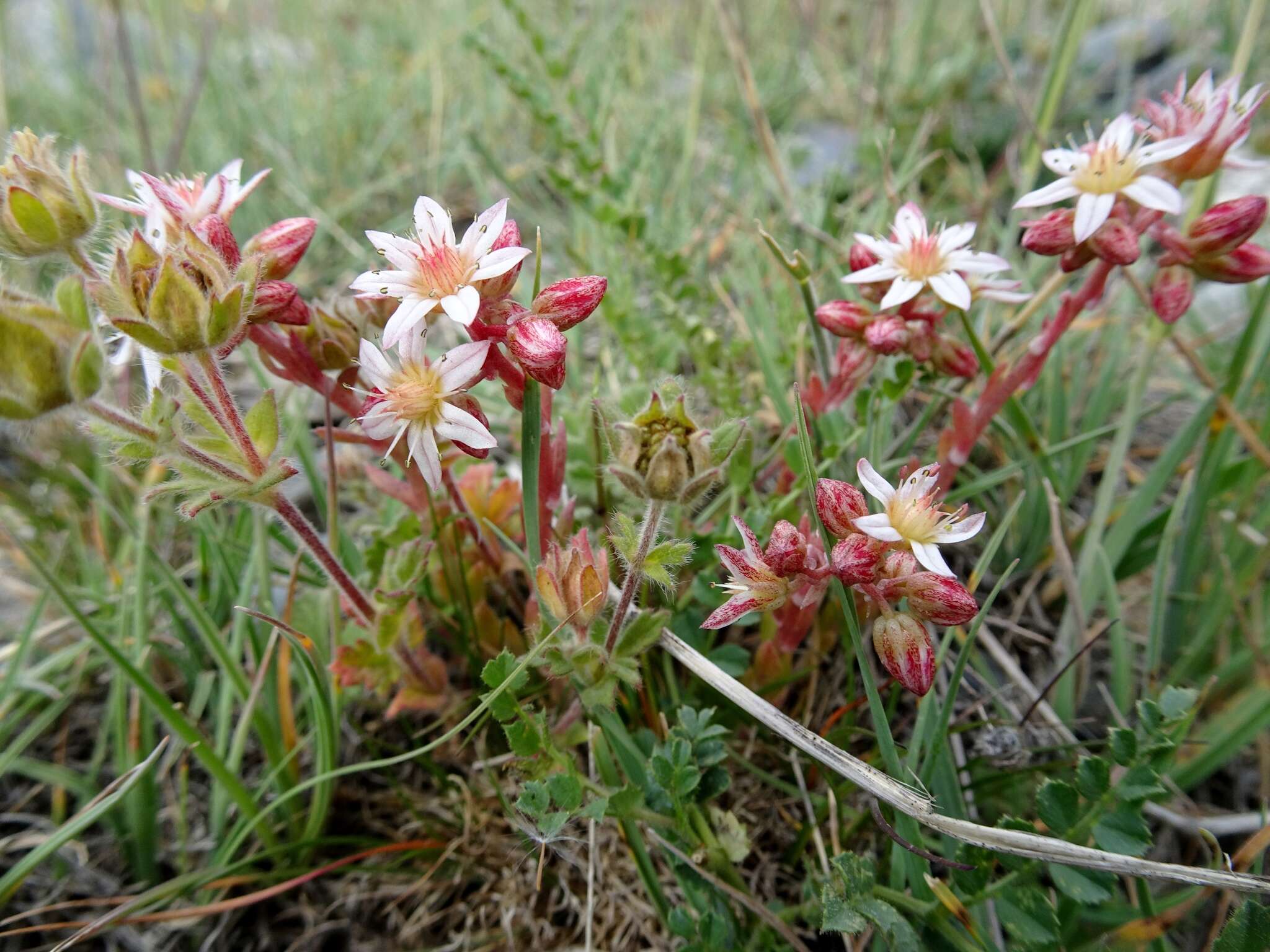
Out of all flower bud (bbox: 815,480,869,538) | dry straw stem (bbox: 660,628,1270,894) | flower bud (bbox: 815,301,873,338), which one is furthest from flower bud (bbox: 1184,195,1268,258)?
dry straw stem (bbox: 660,628,1270,894)

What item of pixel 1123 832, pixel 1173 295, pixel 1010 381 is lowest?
pixel 1123 832

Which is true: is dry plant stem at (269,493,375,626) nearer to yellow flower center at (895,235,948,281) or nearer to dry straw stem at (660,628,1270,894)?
dry straw stem at (660,628,1270,894)

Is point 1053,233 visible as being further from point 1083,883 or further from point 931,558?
point 1083,883

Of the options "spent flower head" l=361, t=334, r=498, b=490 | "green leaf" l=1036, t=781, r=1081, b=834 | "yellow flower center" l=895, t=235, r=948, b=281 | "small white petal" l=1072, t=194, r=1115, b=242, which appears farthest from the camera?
"yellow flower center" l=895, t=235, r=948, b=281

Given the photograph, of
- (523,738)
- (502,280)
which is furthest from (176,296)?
(523,738)

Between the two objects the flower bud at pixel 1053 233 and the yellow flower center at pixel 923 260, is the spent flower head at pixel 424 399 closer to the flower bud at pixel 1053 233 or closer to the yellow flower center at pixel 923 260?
the yellow flower center at pixel 923 260

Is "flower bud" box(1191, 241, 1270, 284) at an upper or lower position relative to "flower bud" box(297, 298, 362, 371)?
lower
